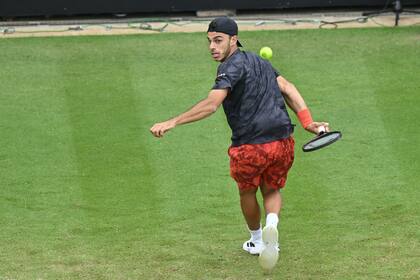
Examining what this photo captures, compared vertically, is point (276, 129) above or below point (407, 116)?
above

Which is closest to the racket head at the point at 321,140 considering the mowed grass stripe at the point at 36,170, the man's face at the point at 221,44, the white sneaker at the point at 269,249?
the white sneaker at the point at 269,249

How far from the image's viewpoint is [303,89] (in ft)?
42.0

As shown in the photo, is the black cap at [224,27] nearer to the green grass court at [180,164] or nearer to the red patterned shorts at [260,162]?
the red patterned shorts at [260,162]

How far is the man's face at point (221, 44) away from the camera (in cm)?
833

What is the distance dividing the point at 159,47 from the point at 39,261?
232 inches

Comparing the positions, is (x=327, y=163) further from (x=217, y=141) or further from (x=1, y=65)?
(x=1, y=65)

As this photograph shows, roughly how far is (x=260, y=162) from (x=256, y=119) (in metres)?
0.31

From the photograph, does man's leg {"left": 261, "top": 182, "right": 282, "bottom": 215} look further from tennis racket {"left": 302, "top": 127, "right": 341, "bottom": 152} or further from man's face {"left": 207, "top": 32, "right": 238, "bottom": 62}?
man's face {"left": 207, "top": 32, "right": 238, "bottom": 62}

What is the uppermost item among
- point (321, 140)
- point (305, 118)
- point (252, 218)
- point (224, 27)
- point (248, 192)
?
point (224, 27)

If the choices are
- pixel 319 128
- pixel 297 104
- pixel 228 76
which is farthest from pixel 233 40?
pixel 319 128

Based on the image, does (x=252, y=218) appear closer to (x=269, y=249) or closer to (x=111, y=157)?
(x=269, y=249)

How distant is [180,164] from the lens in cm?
1100

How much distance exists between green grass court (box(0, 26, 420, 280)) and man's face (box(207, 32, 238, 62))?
1.54m

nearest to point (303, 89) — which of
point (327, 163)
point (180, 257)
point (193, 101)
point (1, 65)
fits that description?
point (193, 101)
